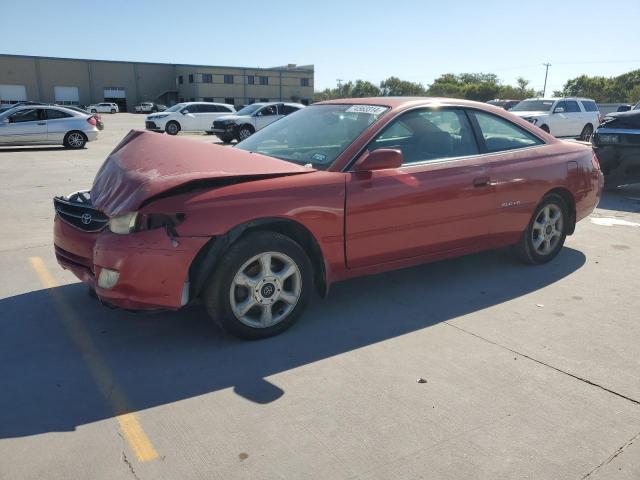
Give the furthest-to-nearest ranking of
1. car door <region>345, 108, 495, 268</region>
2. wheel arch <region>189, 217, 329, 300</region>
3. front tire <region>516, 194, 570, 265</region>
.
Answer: front tire <region>516, 194, 570, 265</region> → car door <region>345, 108, 495, 268</region> → wheel arch <region>189, 217, 329, 300</region>

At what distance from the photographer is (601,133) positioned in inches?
375

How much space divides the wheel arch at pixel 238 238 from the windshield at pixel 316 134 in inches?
21.3

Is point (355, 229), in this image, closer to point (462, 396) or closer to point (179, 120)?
point (462, 396)

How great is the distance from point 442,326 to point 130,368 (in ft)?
7.13

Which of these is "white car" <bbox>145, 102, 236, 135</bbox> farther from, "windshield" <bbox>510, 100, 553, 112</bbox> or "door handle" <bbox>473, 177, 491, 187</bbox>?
"door handle" <bbox>473, 177, 491, 187</bbox>

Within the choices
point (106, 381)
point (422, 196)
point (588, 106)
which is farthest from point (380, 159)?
point (588, 106)

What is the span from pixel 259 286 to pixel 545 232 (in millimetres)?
3171

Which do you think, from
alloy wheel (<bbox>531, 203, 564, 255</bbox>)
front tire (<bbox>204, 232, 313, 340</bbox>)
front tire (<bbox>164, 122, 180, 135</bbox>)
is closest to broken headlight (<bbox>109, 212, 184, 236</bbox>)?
front tire (<bbox>204, 232, 313, 340</bbox>)

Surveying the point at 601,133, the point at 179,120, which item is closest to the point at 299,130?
the point at 601,133

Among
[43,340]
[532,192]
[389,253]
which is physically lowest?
[43,340]

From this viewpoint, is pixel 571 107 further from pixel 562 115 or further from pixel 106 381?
pixel 106 381

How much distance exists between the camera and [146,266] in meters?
3.23

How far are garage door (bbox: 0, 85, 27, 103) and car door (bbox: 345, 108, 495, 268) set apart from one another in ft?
239

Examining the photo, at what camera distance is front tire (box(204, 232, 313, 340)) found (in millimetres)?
3416
